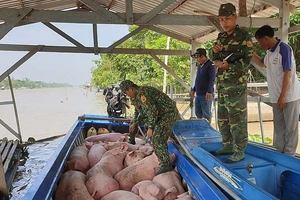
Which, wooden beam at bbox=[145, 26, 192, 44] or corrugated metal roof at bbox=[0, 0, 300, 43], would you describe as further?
wooden beam at bbox=[145, 26, 192, 44]

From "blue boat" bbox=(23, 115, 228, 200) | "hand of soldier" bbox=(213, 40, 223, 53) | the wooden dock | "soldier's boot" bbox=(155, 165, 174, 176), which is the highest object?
"hand of soldier" bbox=(213, 40, 223, 53)

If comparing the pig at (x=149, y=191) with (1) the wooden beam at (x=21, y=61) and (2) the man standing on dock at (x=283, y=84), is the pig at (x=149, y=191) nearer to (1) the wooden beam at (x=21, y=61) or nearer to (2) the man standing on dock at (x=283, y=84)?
(2) the man standing on dock at (x=283, y=84)

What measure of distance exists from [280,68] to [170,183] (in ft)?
5.19

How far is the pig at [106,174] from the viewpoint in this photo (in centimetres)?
279

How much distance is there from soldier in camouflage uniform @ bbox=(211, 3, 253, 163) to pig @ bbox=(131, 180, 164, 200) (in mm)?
747

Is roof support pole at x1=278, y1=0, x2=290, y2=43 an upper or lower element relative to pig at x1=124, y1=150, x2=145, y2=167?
upper

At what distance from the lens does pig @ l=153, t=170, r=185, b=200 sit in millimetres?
2561

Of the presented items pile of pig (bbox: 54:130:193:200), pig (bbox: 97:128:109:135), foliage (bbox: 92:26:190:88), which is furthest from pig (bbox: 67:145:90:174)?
foliage (bbox: 92:26:190:88)

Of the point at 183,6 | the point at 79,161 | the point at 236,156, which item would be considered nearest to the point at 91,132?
the point at 79,161

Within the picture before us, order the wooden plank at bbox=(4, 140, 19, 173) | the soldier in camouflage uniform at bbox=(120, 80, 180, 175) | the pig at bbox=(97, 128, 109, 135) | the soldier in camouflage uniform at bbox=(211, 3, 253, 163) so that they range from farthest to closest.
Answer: the pig at bbox=(97, 128, 109, 135)
the wooden plank at bbox=(4, 140, 19, 173)
the soldier in camouflage uniform at bbox=(120, 80, 180, 175)
the soldier in camouflage uniform at bbox=(211, 3, 253, 163)

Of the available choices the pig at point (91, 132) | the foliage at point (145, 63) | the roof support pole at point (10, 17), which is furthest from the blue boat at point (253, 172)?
the foliage at point (145, 63)

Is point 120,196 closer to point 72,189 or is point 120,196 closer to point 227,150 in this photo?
point 72,189

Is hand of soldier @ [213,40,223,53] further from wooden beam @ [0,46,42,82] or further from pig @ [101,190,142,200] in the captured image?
wooden beam @ [0,46,42,82]

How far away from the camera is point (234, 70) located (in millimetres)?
2232
